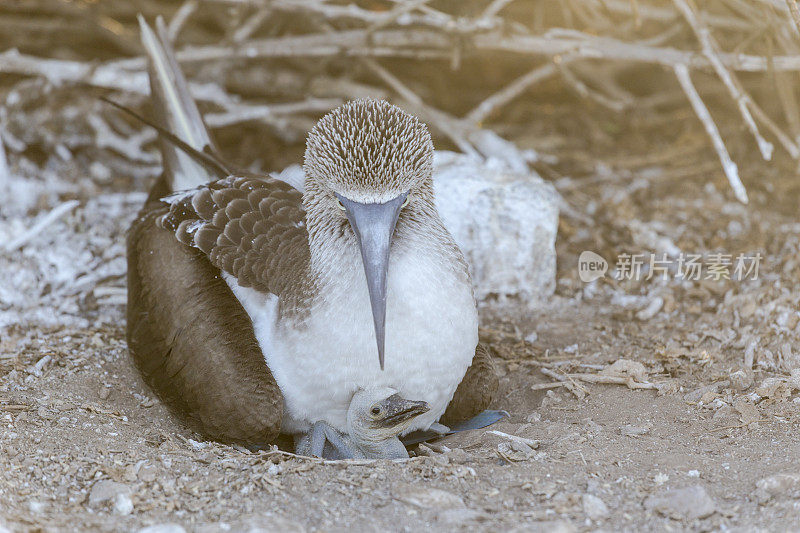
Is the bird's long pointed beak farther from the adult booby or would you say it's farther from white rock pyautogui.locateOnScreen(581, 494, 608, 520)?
white rock pyautogui.locateOnScreen(581, 494, 608, 520)

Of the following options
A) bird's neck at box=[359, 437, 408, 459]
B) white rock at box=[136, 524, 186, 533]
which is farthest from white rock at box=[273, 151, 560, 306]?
white rock at box=[136, 524, 186, 533]

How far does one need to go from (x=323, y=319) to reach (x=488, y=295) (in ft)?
7.19

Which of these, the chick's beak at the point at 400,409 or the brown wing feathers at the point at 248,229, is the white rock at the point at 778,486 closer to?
the chick's beak at the point at 400,409

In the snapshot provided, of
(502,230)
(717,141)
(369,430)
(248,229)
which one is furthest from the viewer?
(502,230)

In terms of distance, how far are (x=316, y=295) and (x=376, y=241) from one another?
17.8 inches

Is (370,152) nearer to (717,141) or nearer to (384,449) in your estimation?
(384,449)

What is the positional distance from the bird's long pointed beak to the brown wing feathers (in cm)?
A: 54

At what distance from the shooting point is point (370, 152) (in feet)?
12.9

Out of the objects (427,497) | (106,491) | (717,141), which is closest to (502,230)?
(717,141)

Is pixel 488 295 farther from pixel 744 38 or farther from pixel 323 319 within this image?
pixel 744 38

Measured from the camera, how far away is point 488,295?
6098 millimetres

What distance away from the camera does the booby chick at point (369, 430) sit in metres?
4.11

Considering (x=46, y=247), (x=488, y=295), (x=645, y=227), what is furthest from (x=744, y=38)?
(x=46, y=247)

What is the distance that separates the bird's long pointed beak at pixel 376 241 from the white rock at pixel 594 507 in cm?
103
